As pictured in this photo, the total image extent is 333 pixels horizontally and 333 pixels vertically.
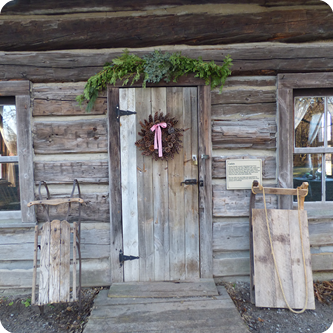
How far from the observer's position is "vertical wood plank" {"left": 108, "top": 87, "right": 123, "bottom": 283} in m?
2.79

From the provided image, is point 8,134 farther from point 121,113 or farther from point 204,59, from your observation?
point 204,59

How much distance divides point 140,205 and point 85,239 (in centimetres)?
79

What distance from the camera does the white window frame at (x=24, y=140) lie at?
2.79 m

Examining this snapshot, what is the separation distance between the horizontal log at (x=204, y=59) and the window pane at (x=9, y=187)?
109 cm

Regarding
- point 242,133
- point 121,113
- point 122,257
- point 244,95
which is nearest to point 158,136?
point 121,113

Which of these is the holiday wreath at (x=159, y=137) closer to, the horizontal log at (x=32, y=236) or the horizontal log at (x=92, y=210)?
the horizontal log at (x=92, y=210)

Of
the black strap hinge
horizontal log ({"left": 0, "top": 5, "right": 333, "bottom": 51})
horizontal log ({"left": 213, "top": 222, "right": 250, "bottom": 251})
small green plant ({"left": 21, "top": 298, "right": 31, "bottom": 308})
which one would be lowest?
small green plant ({"left": 21, "top": 298, "right": 31, "bottom": 308})

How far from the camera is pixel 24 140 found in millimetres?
2809

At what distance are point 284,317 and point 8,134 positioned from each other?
150 inches

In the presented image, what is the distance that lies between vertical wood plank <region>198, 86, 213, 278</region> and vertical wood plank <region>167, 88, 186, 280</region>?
8.9 inches

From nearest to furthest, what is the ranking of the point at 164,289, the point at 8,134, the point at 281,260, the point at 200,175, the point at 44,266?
the point at 44,266, the point at 281,260, the point at 164,289, the point at 200,175, the point at 8,134

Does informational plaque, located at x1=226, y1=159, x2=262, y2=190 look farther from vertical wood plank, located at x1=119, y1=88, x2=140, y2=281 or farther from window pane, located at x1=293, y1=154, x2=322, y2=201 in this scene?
vertical wood plank, located at x1=119, y1=88, x2=140, y2=281

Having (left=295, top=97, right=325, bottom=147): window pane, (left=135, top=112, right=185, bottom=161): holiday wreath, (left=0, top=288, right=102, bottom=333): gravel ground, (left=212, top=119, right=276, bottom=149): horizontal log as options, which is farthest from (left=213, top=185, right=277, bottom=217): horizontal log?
(left=0, top=288, right=102, bottom=333): gravel ground

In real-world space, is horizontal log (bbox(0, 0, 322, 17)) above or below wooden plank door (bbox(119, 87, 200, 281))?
above
